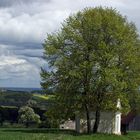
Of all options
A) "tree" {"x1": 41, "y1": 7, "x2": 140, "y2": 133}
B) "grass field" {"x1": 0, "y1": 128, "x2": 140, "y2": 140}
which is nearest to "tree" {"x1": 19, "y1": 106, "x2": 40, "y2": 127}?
"tree" {"x1": 41, "y1": 7, "x2": 140, "y2": 133}

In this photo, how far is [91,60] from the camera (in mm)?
57062

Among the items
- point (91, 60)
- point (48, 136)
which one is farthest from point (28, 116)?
point (48, 136)

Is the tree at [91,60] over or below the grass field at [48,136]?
over

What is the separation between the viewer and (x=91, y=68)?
56.0 m

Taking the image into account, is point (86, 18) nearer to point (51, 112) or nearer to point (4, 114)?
point (51, 112)

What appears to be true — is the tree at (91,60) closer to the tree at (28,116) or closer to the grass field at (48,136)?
the grass field at (48,136)

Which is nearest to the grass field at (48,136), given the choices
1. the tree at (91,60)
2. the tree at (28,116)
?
the tree at (91,60)

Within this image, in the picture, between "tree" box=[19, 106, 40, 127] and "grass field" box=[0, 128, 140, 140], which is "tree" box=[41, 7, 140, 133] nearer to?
"grass field" box=[0, 128, 140, 140]

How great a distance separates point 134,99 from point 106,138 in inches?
485

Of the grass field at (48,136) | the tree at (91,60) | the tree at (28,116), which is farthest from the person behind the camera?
the tree at (28,116)

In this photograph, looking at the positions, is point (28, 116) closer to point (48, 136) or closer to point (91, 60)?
point (91, 60)

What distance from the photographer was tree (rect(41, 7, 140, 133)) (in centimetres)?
5653

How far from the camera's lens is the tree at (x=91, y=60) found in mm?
56531

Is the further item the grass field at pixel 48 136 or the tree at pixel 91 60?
the tree at pixel 91 60
